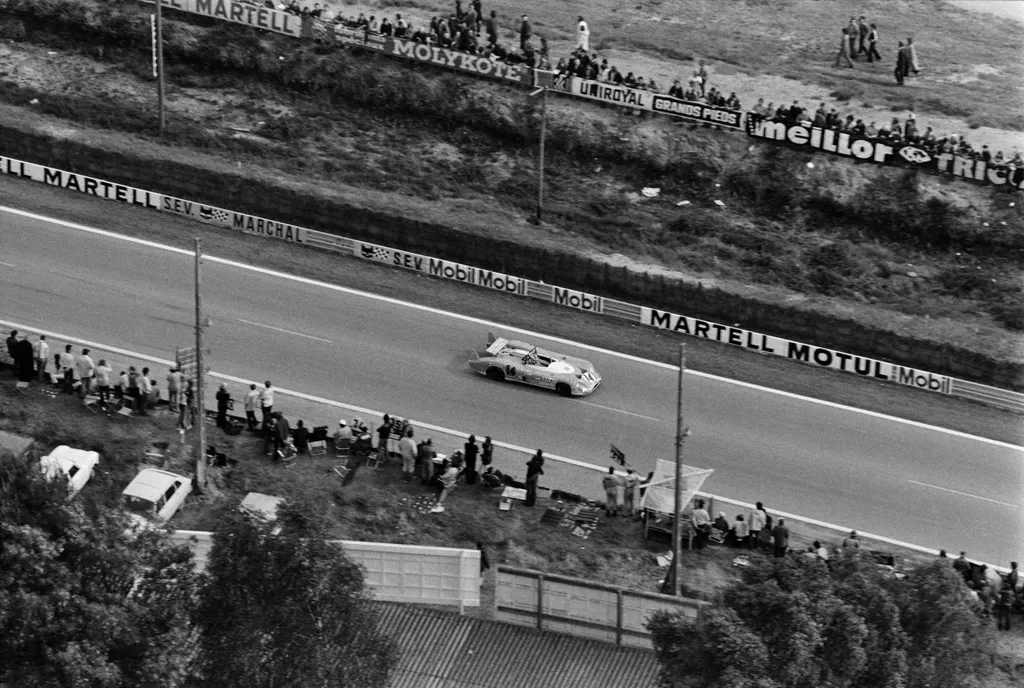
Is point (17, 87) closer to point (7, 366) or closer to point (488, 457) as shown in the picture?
point (7, 366)

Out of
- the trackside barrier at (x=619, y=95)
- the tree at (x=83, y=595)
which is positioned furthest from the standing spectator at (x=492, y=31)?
the tree at (x=83, y=595)

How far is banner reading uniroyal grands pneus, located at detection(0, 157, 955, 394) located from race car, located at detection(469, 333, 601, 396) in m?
4.76

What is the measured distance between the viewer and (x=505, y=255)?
59.4 meters

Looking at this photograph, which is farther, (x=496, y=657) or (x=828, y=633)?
(x=496, y=657)

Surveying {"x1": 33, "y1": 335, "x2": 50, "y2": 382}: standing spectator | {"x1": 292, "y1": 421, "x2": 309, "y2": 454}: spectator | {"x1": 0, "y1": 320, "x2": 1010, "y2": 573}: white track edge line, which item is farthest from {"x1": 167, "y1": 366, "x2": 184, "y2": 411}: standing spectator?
{"x1": 33, "y1": 335, "x2": 50, "y2": 382}: standing spectator

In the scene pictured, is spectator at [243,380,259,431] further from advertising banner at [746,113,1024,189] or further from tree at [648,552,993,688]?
advertising banner at [746,113,1024,189]

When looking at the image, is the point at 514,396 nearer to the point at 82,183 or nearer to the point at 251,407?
the point at 251,407

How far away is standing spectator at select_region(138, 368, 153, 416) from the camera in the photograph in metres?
49.4

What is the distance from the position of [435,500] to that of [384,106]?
945 inches

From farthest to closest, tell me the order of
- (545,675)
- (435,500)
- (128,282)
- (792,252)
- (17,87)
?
1. (17,87)
2. (792,252)
3. (128,282)
4. (435,500)
5. (545,675)

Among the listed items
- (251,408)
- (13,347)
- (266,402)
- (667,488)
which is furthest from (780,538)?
(13,347)

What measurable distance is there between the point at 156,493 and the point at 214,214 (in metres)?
17.6

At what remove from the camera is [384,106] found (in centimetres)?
6719

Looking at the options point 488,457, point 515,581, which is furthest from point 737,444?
point 515,581
